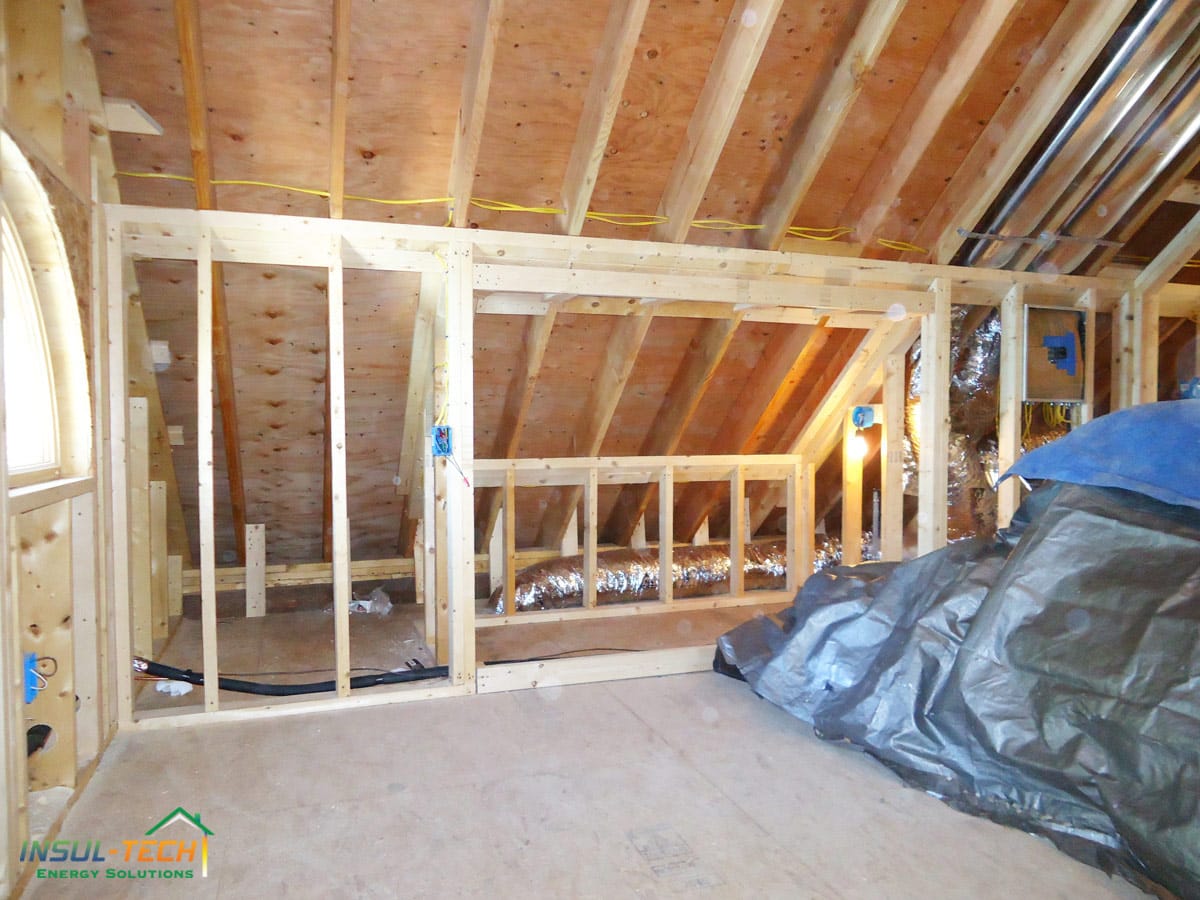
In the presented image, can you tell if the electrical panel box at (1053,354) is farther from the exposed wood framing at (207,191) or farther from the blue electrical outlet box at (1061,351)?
the exposed wood framing at (207,191)

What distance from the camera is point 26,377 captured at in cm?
230

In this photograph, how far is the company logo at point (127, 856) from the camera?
188cm

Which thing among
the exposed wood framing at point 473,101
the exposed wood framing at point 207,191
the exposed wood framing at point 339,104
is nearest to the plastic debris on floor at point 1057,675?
the exposed wood framing at point 473,101

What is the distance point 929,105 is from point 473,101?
192 centimetres

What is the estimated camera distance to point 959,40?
3027 millimetres

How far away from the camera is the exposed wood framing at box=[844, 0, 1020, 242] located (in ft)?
9.56

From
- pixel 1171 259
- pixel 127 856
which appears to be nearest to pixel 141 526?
pixel 127 856

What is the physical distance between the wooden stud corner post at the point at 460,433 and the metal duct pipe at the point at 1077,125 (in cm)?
261

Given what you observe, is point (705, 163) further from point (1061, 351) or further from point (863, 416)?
point (1061, 351)

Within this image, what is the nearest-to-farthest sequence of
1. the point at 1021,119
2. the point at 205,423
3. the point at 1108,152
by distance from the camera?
the point at 205,423
the point at 1021,119
the point at 1108,152

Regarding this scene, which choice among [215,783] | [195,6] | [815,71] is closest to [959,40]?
[815,71]

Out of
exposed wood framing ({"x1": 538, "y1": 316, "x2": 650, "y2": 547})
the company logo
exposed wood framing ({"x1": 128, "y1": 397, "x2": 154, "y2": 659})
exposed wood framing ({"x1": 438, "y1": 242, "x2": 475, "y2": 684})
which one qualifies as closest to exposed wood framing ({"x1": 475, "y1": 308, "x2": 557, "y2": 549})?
exposed wood framing ({"x1": 538, "y1": 316, "x2": 650, "y2": 547})

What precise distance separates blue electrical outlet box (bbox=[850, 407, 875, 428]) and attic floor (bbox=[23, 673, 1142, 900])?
202 cm

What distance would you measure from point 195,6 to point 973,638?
320 cm
